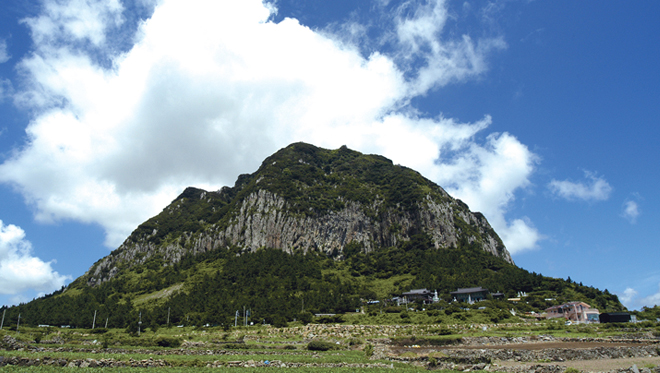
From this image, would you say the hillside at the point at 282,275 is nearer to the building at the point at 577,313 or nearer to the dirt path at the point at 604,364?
the building at the point at 577,313

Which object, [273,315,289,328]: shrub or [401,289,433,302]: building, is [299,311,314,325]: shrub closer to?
[273,315,289,328]: shrub

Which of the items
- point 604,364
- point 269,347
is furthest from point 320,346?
point 604,364

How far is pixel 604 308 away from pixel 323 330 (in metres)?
85.6

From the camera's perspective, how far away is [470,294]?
119562 mm

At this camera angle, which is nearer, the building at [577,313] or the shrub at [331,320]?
the shrub at [331,320]

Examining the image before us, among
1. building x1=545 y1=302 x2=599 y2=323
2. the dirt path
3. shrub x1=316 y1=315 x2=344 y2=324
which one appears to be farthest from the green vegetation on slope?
the dirt path

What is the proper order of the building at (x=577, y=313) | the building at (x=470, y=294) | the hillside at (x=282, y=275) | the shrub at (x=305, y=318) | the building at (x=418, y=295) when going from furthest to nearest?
the building at (x=418, y=295)
the building at (x=470, y=294)
the hillside at (x=282, y=275)
the shrub at (x=305, y=318)
the building at (x=577, y=313)

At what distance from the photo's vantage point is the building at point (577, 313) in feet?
300

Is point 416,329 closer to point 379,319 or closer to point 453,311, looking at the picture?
point 379,319

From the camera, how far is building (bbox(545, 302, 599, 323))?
91562 mm

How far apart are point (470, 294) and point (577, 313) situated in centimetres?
3202

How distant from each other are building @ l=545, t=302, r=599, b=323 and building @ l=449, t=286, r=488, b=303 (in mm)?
22581

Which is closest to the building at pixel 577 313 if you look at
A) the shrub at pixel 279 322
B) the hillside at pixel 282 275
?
the hillside at pixel 282 275

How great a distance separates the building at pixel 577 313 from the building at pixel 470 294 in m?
22.6
